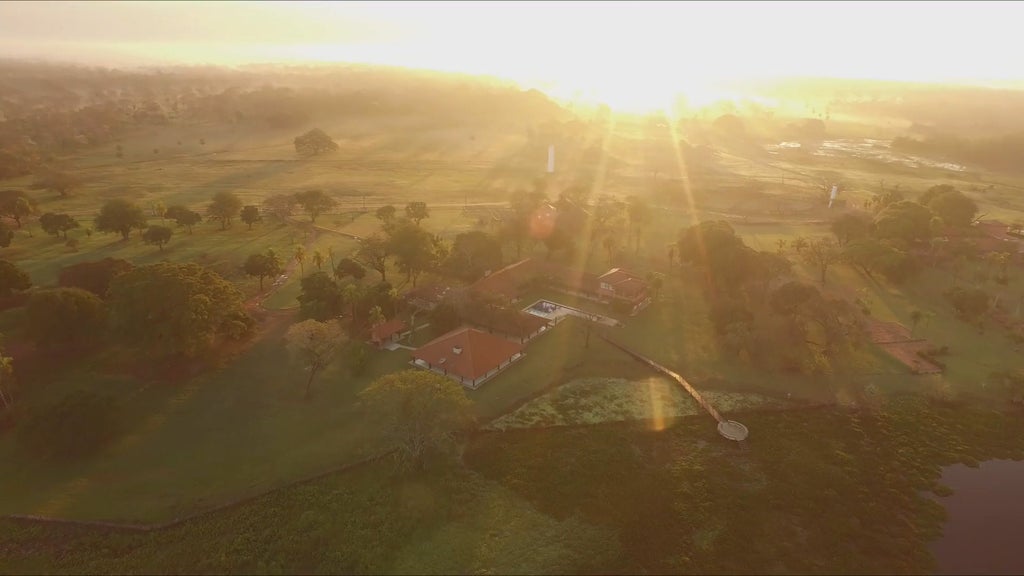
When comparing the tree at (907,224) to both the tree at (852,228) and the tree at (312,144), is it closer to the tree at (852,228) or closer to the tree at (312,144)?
the tree at (852,228)

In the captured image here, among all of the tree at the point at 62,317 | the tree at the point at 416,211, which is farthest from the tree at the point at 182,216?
the tree at the point at 62,317

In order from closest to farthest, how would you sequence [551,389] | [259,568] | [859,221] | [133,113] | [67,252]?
[259,568], [551,389], [67,252], [859,221], [133,113]

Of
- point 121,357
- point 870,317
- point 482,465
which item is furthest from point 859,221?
point 121,357

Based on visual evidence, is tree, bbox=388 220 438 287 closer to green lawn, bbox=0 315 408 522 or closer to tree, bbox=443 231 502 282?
tree, bbox=443 231 502 282

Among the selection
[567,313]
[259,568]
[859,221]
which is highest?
[859,221]

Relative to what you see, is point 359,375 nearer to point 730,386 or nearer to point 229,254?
point 730,386

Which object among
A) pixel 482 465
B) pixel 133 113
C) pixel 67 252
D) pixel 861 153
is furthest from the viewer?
pixel 133 113

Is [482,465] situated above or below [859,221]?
below
